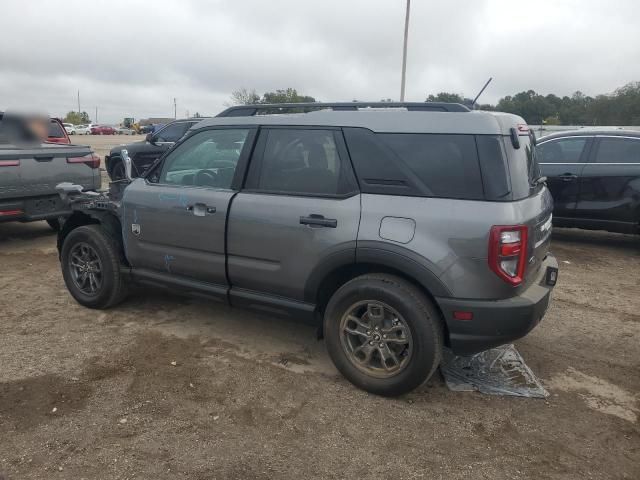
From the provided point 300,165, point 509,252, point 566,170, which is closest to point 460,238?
point 509,252

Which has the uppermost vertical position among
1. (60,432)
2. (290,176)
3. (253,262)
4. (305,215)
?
(290,176)

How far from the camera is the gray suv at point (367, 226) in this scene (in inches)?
119

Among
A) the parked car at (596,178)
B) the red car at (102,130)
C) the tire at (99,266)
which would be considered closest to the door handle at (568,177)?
the parked car at (596,178)

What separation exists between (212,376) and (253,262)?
85cm

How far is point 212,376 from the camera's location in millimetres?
3635

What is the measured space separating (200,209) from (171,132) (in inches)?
386

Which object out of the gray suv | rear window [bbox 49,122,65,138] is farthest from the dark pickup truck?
rear window [bbox 49,122,65,138]

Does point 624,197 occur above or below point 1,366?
above

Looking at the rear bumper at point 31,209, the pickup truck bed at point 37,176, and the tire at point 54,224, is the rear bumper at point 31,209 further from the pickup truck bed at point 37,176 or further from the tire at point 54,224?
the tire at point 54,224

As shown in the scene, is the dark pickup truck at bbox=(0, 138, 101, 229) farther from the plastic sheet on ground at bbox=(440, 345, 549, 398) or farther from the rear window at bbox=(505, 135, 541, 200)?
the rear window at bbox=(505, 135, 541, 200)

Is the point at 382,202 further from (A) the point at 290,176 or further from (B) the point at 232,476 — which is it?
(B) the point at 232,476

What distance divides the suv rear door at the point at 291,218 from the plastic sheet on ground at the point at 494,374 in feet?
3.76

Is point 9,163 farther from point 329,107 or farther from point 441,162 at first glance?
point 441,162

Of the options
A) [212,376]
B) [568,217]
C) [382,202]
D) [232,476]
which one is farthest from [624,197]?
[232,476]
